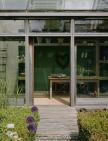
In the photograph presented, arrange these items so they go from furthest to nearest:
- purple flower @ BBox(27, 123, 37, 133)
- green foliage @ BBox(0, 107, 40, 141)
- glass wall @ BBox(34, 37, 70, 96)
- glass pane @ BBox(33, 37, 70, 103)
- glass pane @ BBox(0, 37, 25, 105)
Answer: glass wall @ BBox(34, 37, 70, 96), glass pane @ BBox(33, 37, 70, 103), glass pane @ BBox(0, 37, 25, 105), green foliage @ BBox(0, 107, 40, 141), purple flower @ BBox(27, 123, 37, 133)

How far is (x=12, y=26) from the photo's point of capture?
42.8 feet

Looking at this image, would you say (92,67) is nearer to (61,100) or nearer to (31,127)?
(61,100)

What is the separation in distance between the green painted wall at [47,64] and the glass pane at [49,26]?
237 cm

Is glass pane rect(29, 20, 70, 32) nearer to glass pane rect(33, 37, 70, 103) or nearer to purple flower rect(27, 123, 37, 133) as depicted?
glass pane rect(33, 37, 70, 103)

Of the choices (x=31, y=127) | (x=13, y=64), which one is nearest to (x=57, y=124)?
(x=13, y=64)

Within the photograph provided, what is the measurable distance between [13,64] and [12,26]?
121cm

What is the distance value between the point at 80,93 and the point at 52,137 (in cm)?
393

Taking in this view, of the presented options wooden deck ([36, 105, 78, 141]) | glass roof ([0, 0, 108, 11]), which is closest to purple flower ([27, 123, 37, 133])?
wooden deck ([36, 105, 78, 141])

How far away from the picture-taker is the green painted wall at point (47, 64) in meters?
15.5

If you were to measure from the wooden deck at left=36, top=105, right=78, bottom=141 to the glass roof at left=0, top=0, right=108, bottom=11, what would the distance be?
298 cm

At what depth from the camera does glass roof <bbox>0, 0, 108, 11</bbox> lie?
12.9m

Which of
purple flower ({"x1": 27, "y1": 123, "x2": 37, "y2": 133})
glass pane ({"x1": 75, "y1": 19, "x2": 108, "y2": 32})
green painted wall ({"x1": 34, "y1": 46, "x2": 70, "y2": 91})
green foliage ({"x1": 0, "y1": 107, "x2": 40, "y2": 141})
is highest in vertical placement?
glass pane ({"x1": 75, "y1": 19, "x2": 108, "y2": 32})

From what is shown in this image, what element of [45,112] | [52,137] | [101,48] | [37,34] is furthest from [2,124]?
[101,48]

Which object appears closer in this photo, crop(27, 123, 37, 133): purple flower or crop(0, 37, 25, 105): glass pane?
crop(27, 123, 37, 133): purple flower
